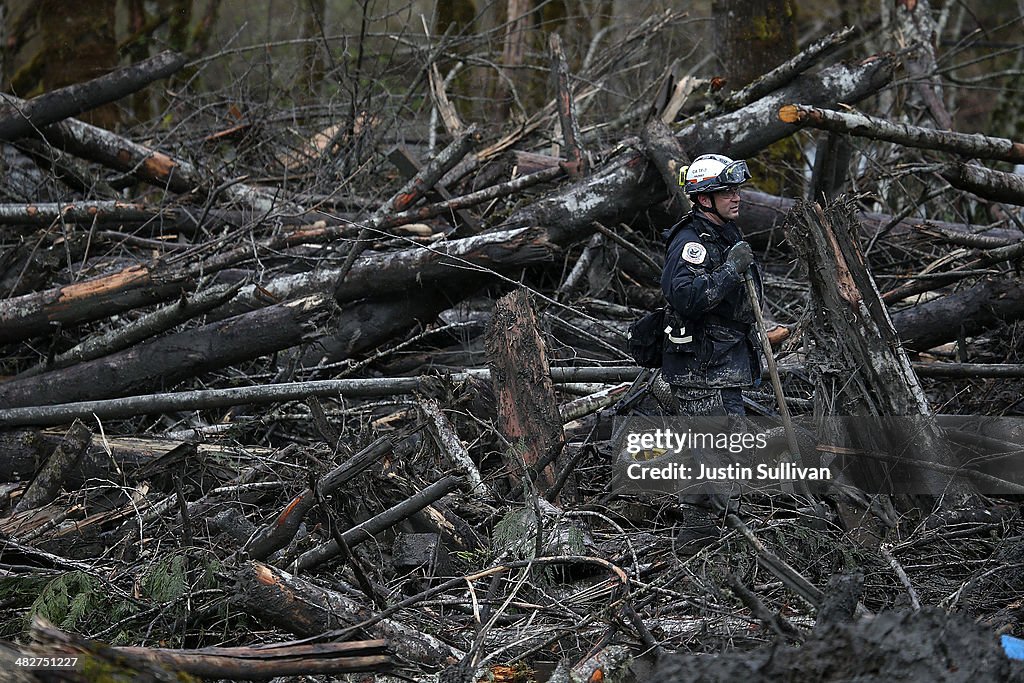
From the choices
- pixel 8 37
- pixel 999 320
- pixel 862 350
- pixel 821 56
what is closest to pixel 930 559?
pixel 862 350

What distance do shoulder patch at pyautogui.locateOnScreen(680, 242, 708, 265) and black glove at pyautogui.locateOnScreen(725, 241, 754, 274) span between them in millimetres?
136

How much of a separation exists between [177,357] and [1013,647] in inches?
192

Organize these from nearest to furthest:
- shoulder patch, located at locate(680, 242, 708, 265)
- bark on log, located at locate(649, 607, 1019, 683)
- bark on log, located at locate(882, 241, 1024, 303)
→ 1. bark on log, located at locate(649, 607, 1019, 683)
2. shoulder patch, located at locate(680, 242, 708, 265)
3. bark on log, located at locate(882, 241, 1024, 303)

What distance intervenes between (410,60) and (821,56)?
3813mm

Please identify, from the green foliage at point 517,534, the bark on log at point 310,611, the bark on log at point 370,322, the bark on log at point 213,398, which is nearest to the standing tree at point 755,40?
the bark on log at point 370,322

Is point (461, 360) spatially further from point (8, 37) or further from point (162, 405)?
point (8, 37)

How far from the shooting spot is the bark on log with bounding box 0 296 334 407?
593 centimetres

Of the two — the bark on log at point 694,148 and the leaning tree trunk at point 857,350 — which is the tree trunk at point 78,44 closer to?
the bark on log at point 694,148

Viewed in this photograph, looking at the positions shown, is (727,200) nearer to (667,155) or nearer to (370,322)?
(667,155)

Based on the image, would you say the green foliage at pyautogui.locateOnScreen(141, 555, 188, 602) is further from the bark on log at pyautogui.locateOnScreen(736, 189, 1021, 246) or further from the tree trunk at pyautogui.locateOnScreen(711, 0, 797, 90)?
the tree trunk at pyautogui.locateOnScreen(711, 0, 797, 90)

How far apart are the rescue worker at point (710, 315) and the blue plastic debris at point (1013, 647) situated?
6.11 ft

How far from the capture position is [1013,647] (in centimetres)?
295

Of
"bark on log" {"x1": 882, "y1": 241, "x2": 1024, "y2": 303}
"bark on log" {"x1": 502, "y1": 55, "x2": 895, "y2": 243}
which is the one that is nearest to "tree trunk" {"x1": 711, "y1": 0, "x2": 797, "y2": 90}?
"bark on log" {"x1": 502, "y1": 55, "x2": 895, "y2": 243}

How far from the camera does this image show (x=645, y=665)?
3275 mm
